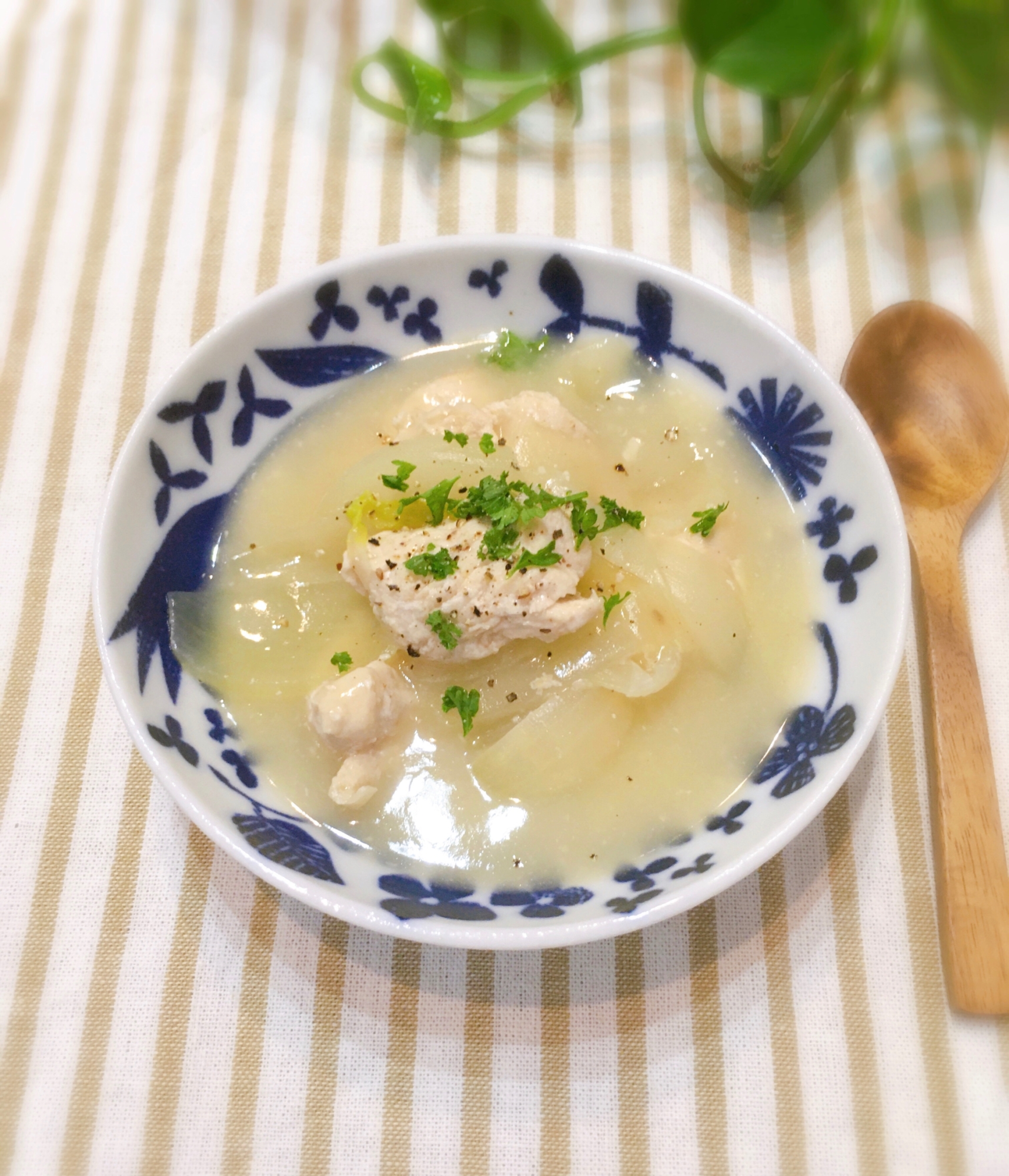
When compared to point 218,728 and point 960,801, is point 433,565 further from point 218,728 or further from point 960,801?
point 960,801

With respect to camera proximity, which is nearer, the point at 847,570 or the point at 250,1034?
the point at 250,1034

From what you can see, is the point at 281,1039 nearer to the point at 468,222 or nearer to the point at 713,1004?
the point at 713,1004

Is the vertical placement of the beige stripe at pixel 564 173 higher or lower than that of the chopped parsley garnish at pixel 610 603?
higher

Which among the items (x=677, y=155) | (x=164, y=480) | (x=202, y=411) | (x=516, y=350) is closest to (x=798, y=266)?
(x=677, y=155)

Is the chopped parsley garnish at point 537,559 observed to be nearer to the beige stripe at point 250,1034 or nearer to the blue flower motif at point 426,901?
the blue flower motif at point 426,901

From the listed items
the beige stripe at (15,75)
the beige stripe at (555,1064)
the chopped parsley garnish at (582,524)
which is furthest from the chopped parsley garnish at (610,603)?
the beige stripe at (15,75)

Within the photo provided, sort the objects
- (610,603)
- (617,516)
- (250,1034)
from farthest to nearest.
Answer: (617,516) → (610,603) → (250,1034)

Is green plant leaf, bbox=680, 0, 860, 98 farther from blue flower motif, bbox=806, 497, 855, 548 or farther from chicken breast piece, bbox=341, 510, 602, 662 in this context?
chicken breast piece, bbox=341, 510, 602, 662
